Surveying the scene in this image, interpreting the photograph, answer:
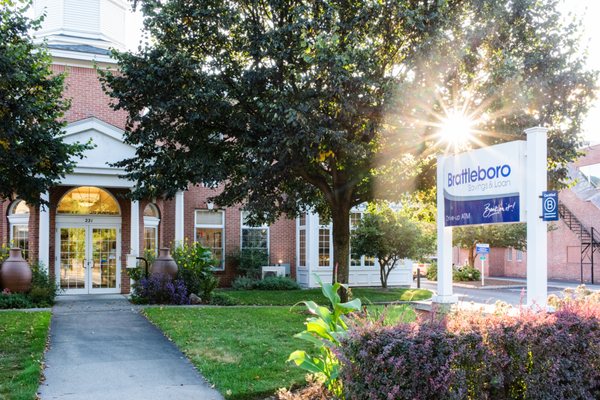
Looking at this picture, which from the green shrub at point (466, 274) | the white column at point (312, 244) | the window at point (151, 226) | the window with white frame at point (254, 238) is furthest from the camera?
the green shrub at point (466, 274)

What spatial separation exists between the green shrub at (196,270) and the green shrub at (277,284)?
4.46 meters

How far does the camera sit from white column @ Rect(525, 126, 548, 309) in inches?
313

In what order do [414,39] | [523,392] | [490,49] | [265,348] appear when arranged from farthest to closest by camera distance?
[490,49] < [414,39] < [265,348] < [523,392]

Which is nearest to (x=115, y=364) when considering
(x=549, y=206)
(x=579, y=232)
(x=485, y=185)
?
(x=485, y=185)

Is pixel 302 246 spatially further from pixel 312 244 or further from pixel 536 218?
→ pixel 536 218

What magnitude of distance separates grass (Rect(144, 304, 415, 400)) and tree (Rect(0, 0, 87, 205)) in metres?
3.84

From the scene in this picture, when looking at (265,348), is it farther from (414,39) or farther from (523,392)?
(414,39)

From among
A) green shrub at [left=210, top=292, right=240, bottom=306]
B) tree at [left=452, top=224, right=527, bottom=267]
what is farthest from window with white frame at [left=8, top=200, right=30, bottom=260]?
tree at [left=452, top=224, right=527, bottom=267]

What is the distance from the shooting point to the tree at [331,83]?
11.8m

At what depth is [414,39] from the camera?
12211 mm

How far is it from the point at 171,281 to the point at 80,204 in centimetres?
473

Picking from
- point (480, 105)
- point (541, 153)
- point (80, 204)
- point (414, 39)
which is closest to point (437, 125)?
point (480, 105)

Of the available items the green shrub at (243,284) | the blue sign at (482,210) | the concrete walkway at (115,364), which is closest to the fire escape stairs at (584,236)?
the green shrub at (243,284)

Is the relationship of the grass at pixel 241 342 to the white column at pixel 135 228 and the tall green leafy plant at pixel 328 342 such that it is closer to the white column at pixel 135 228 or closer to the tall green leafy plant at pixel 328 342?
the tall green leafy plant at pixel 328 342
